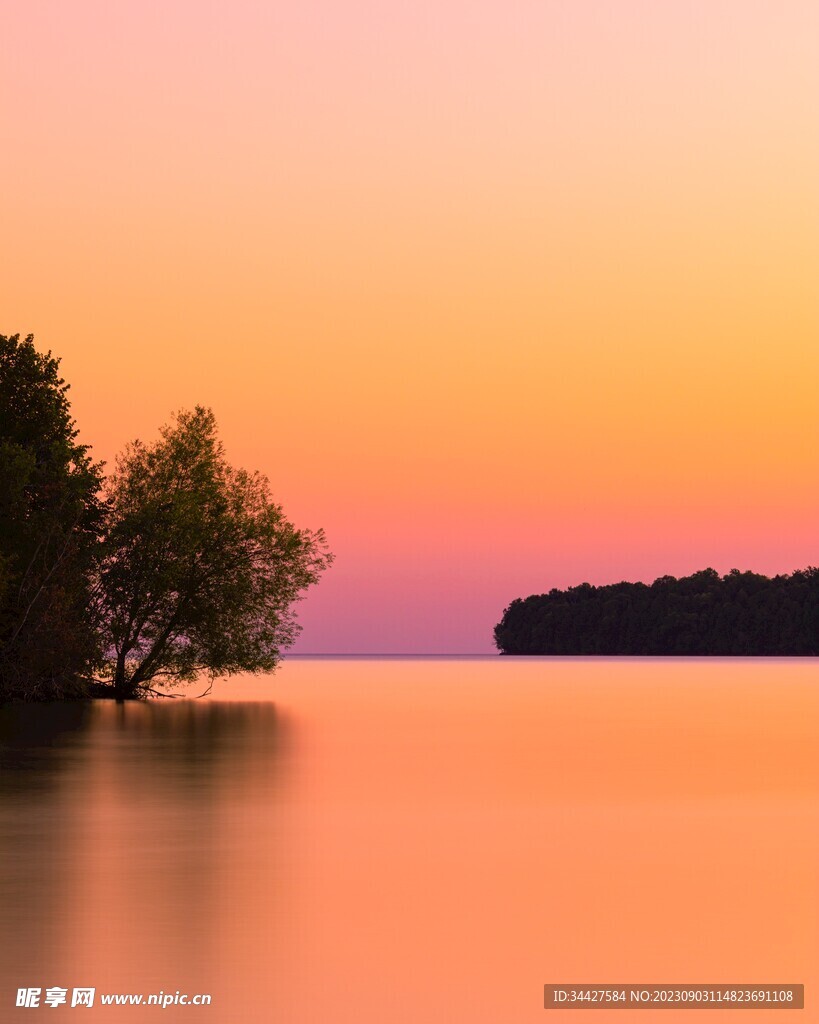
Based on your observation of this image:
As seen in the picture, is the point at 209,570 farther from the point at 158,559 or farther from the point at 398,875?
the point at 398,875

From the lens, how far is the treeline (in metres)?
68.6

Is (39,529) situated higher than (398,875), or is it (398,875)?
(39,529)

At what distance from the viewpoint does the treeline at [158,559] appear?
6856 centimetres

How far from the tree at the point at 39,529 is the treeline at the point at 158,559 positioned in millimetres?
96

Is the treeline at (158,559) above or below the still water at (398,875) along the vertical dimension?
above

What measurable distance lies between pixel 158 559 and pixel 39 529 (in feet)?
41.1

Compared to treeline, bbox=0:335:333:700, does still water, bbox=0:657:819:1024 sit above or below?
below

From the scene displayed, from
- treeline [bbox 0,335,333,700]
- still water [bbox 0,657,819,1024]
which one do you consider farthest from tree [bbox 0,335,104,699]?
still water [bbox 0,657,819,1024]

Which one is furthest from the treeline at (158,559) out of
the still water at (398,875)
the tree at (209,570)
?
the still water at (398,875)

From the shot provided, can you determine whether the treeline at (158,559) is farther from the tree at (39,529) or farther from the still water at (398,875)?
the still water at (398,875)

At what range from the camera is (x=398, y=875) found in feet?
65.5

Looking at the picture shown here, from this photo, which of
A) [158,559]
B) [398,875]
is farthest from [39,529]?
[398,875]

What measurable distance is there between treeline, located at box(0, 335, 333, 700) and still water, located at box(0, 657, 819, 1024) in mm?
26272

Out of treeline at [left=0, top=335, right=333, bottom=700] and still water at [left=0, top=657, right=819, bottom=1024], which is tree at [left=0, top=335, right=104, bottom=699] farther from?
still water at [left=0, top=657, right=819, bottom=1024]
